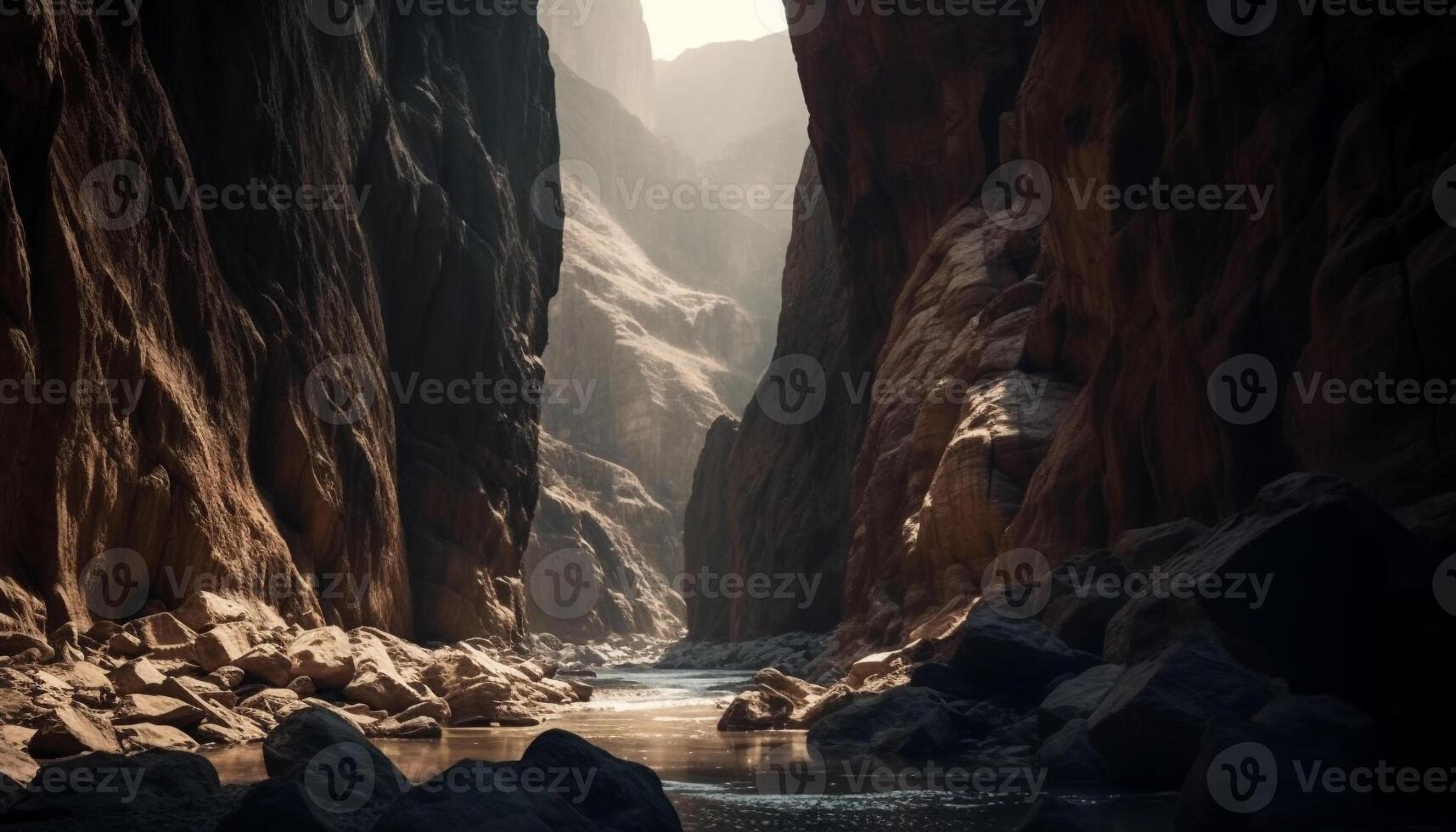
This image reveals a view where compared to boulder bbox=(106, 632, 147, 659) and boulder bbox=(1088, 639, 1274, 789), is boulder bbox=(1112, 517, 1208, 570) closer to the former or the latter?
boulder bbox=(1088, 639, 1274, 789)

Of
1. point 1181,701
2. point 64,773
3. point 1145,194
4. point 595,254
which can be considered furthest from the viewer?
point 595,254

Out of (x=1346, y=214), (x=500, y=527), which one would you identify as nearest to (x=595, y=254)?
(x=500, y=527)

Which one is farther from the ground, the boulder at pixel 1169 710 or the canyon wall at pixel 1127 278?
the canyon wall at pixel 1127 278

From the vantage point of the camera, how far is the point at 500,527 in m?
47.2

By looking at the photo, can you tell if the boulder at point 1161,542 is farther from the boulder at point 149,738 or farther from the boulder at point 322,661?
the boulder at point 149,738

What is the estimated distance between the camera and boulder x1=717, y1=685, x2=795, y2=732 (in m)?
21.4

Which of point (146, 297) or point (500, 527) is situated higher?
point (146, 297)

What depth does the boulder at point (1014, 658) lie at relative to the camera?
1727 centimetres

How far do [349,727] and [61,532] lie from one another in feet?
28.4

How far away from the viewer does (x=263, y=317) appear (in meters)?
28.7

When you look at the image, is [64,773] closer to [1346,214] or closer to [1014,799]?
[1014,799]

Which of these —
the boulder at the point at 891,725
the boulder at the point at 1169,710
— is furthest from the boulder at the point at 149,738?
the boulder at the point at 1169,710

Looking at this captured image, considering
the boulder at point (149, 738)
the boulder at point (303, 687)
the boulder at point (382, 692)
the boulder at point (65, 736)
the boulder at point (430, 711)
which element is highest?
the boulder at point (65, 736)

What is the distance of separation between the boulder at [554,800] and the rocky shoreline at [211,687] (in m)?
3.80
